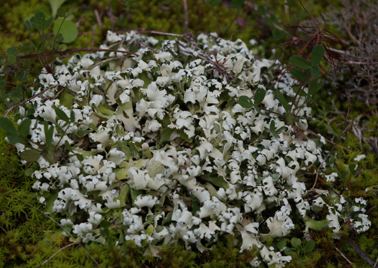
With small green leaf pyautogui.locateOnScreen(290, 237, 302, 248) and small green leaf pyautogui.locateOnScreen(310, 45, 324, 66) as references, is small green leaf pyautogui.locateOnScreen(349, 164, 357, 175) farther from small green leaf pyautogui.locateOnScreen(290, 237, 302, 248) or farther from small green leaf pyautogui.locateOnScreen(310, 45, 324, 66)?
small green leaf pyautogui.locateOnScreen(310, 45, 324, 66)

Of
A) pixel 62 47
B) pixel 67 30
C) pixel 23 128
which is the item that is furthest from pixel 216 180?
pixel 67 30

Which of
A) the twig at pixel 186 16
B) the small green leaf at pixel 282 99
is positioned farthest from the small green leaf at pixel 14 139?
the twig at pixel 186 16

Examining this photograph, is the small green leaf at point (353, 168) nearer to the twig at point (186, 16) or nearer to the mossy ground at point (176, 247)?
the mossy ground at point (176, 247)

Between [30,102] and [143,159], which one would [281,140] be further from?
[30,102]

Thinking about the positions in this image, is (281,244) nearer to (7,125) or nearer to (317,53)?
(317,53)

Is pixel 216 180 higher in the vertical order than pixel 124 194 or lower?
higher

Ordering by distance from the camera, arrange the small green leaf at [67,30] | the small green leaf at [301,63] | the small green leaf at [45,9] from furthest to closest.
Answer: the small green leaf at [45,9]
the small green leaf at [67,30]
the small green leaf at [301,63]
